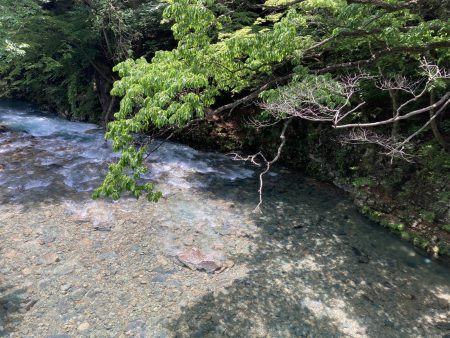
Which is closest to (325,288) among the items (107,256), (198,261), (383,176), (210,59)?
(198,261)

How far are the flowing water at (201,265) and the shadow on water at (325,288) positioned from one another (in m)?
0.03

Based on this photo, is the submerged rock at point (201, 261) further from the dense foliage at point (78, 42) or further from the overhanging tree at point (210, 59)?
the dense foliage at point (78, 42)

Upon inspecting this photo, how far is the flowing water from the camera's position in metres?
6.25

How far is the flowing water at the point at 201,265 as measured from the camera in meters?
6.25

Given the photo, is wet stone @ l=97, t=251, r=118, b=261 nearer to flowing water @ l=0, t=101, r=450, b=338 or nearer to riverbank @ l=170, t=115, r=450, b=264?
flowing water @ l=0, t=101, r=450, b=338

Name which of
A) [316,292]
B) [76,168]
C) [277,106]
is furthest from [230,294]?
[76,168]

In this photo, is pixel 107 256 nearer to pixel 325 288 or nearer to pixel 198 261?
pixel 198 261

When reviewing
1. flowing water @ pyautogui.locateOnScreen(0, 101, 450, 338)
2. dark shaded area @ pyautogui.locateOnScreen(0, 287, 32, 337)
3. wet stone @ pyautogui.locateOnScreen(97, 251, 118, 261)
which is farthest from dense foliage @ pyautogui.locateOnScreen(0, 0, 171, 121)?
dark shaded area @ pyautogui.locateOnScreen(0, 287, 32, 337)

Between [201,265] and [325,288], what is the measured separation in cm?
275

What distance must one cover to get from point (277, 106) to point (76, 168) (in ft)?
28.7

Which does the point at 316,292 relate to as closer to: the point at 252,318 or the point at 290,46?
the point at 252,318

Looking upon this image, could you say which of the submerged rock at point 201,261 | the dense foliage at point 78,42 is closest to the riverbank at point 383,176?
the submerged rock at point 201,261

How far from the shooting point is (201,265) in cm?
779

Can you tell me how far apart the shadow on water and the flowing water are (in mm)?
26
